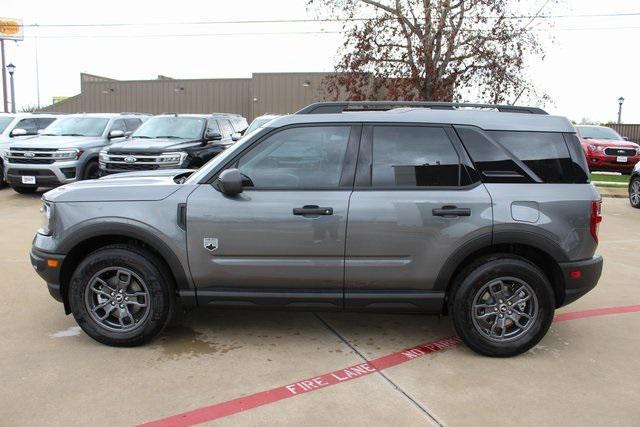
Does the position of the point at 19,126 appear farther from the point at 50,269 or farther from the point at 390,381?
the point at 390,381

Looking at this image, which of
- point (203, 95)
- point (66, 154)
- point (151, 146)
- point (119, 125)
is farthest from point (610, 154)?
point (203, 95)

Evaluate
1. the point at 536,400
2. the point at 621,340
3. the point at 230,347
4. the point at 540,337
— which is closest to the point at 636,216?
the point at 621,340

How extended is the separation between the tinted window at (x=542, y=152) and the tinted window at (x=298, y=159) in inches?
47.0

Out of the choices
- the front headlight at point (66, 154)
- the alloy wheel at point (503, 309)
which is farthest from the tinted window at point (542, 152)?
the front headlight at point (66, 154)

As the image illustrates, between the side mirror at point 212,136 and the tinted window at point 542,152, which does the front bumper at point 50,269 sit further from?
the side mirror at point 212,136

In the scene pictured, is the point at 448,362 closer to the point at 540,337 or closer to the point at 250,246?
the point at 540,337

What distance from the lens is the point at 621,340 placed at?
455 cm

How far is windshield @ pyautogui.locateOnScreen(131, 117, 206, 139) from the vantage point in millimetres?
12023

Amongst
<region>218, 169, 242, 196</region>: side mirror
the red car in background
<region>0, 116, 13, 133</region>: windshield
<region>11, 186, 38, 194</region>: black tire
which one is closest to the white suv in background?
<region>0, 116, 13, 133</region>: windshield

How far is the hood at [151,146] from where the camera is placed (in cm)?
1091

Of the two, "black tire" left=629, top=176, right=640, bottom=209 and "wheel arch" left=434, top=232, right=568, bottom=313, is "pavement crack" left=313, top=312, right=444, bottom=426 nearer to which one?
"wheel arch" left=434, top=232, right=568, bottom=313

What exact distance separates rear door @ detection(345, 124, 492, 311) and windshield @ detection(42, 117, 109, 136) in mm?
10777

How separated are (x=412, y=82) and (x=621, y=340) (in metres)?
13.9

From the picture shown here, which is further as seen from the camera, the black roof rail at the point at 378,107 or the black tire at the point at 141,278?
the black roof rail at the point at 378,107
